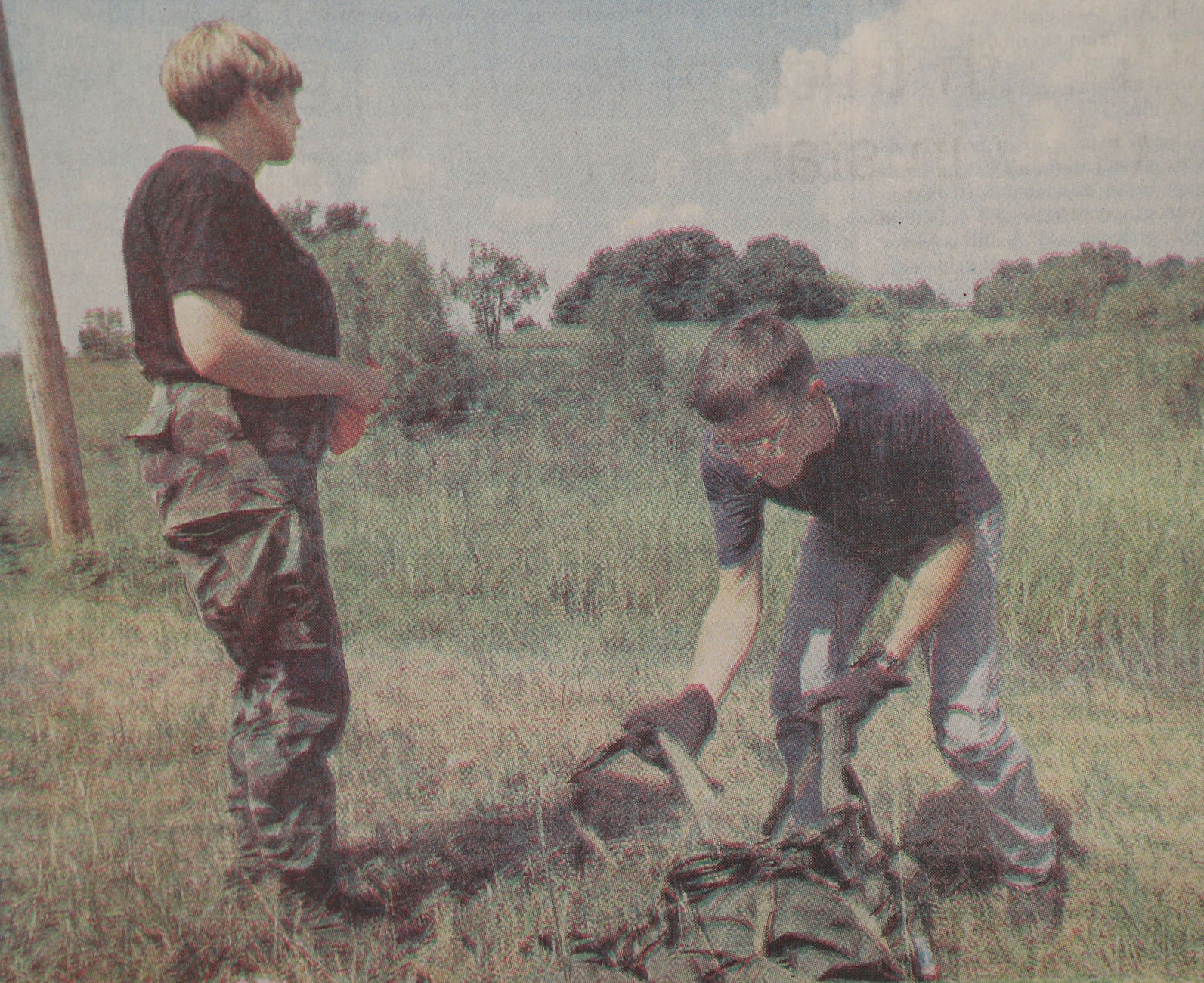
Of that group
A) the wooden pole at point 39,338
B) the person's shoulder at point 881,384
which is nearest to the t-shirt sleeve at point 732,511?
the person's shoulder at point 881,384

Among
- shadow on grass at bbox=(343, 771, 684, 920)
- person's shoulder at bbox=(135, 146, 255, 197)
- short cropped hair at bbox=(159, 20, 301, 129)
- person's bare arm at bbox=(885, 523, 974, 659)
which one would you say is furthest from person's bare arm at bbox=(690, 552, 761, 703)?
short cropped hair at bbox=(159, 20, 301, 129)

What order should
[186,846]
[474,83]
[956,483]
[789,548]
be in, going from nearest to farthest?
[956,483], [186,846], [474,83], [789,548]

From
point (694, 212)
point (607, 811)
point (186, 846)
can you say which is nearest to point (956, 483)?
point (694, 212)

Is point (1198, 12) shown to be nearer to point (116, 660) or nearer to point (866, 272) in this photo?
point (866, 272)

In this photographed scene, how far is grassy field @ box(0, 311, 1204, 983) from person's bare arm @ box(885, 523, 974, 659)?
778 mm

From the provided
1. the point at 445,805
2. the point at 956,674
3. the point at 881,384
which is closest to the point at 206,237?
the point at 881,384

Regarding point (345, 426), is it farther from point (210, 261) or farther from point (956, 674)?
point (956, 674)

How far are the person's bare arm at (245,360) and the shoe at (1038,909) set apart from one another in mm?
2125

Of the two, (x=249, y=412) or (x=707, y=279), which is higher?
(x=707, y=279)

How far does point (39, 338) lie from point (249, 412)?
1294mm

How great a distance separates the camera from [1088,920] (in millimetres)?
2467

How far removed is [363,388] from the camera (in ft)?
7.31

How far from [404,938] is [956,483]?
5.88 ft

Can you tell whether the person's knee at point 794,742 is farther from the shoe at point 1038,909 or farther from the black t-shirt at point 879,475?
the shoe at point 1038,909
